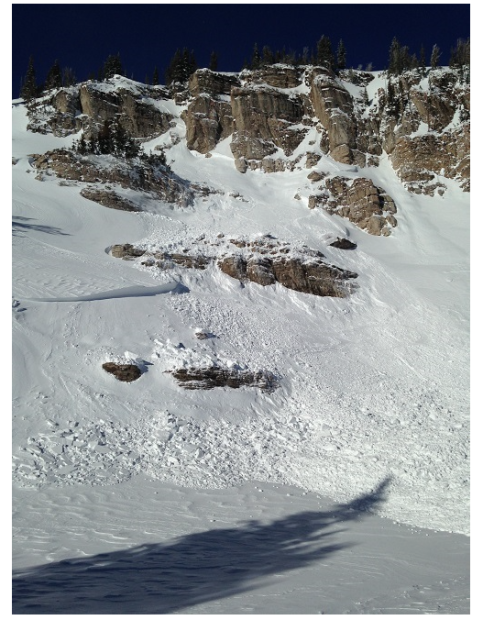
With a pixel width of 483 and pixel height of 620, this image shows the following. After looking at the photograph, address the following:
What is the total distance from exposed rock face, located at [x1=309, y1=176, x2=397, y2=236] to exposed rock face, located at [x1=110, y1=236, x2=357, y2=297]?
9817mm

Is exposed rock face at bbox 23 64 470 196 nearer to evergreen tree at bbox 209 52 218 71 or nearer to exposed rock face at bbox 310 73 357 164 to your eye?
exposed rock face at bbox 310 73 357 164

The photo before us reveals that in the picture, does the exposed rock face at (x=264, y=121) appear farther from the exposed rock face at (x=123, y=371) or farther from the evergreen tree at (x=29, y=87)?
the exposed rock face at (x=123, y=371)

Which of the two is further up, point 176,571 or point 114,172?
point 114,172

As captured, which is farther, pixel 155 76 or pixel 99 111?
pixel 155 76

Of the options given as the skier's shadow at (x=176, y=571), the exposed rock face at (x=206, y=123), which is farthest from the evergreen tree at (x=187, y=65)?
the skier's shadow at (x=176, y=571)

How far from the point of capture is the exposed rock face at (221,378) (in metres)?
17.5

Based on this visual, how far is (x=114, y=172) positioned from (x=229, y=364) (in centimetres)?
2415

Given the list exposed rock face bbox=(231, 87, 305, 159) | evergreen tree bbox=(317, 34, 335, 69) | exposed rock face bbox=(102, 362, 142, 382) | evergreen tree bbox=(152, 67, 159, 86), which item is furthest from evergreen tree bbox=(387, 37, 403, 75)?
exposed rock face bbox=(102, 362, 142, 382)

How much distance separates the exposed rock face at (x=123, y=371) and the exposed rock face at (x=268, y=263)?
32.8 ft

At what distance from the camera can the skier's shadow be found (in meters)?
5.71

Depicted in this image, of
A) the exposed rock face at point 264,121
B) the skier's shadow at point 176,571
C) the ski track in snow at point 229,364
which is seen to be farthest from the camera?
the exposed rock face at point 264,121

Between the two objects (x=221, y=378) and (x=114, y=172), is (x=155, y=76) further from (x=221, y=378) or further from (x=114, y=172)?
(x=221, y=378)

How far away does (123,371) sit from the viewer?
54.8 feet

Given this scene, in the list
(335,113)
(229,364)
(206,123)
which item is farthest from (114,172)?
(335,113)
